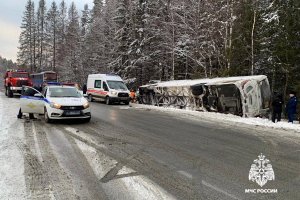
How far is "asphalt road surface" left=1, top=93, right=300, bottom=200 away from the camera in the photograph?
3.50 meters

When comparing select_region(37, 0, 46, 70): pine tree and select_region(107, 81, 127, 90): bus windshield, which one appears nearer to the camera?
select_region(107, 81, 127, 90): bus windshield

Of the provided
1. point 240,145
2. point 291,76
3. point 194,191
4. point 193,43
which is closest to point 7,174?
point 194,191

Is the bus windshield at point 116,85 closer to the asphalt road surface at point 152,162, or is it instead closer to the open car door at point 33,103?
the open car door at point 33,103

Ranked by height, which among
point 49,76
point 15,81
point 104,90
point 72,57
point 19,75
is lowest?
point 104,90

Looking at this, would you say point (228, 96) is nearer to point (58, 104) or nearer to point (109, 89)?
point (58, 104)

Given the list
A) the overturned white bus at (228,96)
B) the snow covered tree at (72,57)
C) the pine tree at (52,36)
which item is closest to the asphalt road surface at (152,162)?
the overturned white bus at (228,96)

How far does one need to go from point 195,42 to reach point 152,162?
18.9 m

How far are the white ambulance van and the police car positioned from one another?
24.1 ft

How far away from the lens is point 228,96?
11.7 meters

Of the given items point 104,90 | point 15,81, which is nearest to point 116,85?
point 104,90

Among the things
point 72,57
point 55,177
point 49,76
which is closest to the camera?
point 55,177

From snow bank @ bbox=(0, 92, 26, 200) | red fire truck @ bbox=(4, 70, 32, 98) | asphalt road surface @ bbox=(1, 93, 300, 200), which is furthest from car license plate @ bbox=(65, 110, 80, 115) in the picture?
red fire truck @ bbox=(4, 70, 32, 98)

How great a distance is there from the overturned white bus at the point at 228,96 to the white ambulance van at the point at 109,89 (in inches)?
157

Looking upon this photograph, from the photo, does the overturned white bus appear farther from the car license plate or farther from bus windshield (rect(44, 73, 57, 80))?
bus windshield (rect(44, 73, 57, 80))
